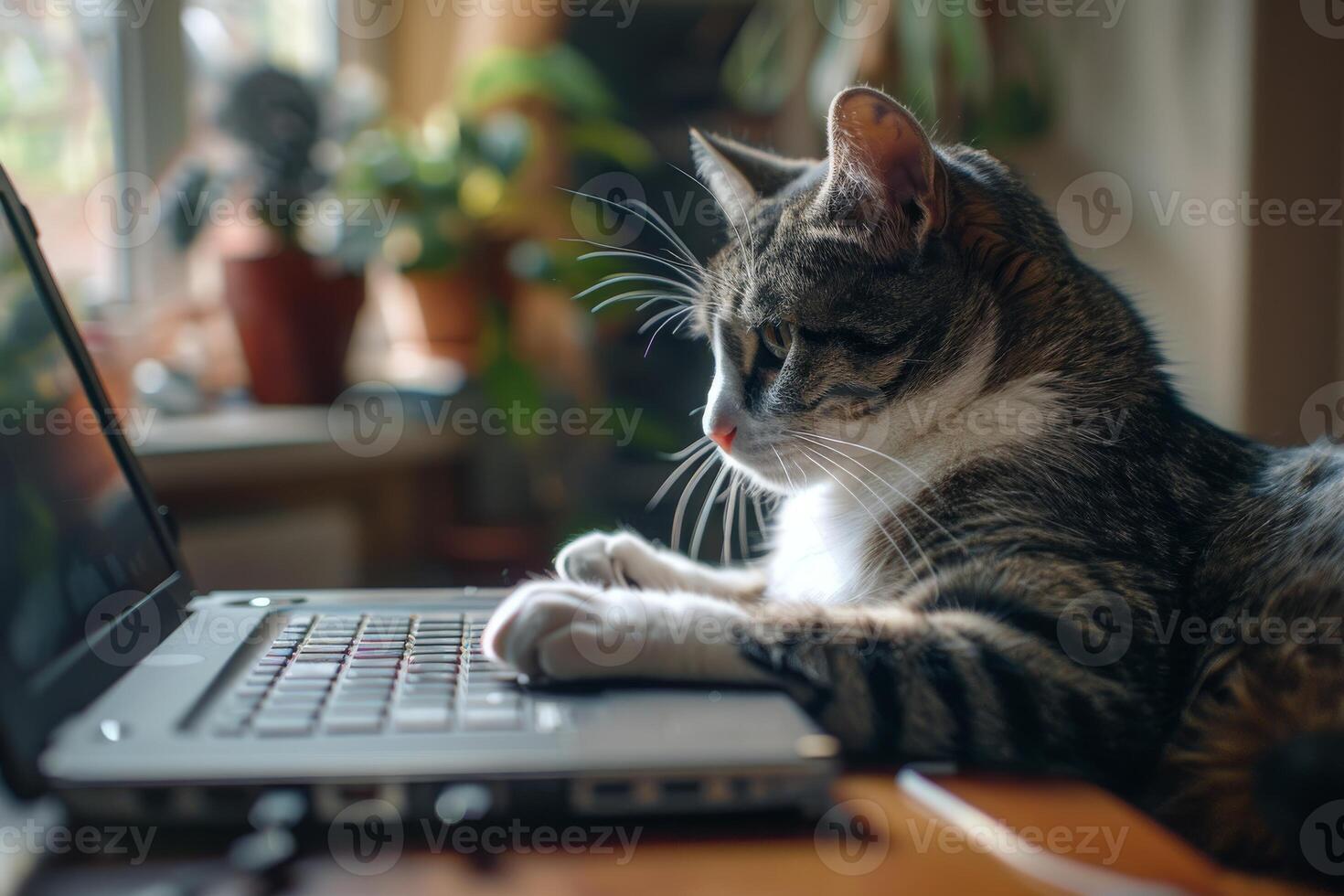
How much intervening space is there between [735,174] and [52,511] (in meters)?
0.68

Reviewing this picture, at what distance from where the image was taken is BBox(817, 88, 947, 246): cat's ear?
80 cm

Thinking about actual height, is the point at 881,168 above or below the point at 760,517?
above

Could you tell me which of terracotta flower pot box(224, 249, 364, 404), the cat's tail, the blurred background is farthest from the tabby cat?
terracotta flower pot box(224, 249, 364, 404)

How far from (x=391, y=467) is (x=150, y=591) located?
1365mm

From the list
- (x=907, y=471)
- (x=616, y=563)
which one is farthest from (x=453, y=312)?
(x=907, y=471)

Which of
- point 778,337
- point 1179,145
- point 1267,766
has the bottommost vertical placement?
point 1267,766

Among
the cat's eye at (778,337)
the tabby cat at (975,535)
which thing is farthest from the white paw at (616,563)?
the cat's eye at (778,337)

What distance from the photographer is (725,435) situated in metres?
0.89

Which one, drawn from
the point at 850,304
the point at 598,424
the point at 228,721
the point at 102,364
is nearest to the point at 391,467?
the point at 598,424

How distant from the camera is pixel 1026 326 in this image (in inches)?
34.2

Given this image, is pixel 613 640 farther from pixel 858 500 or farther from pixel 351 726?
pixel 858 500

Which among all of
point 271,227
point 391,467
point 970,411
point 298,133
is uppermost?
point 298,133

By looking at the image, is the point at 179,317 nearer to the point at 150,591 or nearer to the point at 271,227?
the point at 271,227

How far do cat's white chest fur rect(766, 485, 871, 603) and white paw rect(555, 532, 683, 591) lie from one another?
0.11 metres
